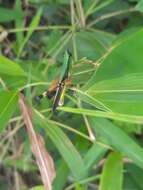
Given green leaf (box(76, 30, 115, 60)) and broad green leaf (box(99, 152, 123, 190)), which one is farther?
green leaf (box(76, 30, 115, 60))

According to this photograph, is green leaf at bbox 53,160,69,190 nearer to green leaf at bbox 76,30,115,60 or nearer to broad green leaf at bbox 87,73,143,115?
green leaf at bbox 76,30,115,60

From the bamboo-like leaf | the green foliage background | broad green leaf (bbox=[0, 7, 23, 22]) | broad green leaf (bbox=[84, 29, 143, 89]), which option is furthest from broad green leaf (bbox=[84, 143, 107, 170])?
broad green leaf (bbox=[0, 7, 23, 22])

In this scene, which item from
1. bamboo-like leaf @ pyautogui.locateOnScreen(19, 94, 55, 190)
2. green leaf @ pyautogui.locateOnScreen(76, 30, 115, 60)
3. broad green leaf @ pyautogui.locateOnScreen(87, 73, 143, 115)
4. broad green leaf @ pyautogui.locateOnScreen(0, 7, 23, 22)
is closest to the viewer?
broad green leaf @ pyautogui.locateOnScreen(87, 73, 143, 115)

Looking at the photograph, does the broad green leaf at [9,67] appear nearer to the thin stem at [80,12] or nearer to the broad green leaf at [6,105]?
the broad green leaf at [6,105]

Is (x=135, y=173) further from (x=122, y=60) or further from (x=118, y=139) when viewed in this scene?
(x=122, y=60)

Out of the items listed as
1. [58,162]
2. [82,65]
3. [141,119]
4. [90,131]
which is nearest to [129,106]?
[141,119]

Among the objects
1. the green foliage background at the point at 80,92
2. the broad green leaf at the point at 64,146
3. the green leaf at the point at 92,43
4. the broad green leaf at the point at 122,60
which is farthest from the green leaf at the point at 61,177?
the broad green leaf at the point at 122,60

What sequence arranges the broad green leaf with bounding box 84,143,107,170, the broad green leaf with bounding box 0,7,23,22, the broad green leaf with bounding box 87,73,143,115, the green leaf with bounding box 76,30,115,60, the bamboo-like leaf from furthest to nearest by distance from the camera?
1. the broad green leaf with bounding box 0,7,23,22
2. the green leaf with bounding box 76,30,115,60
3. the broad green leaf with bounding box 84,143,107,170
4. the bamboo-like leaf
5. the broad green leaf with bounding box 87,73,143,115
